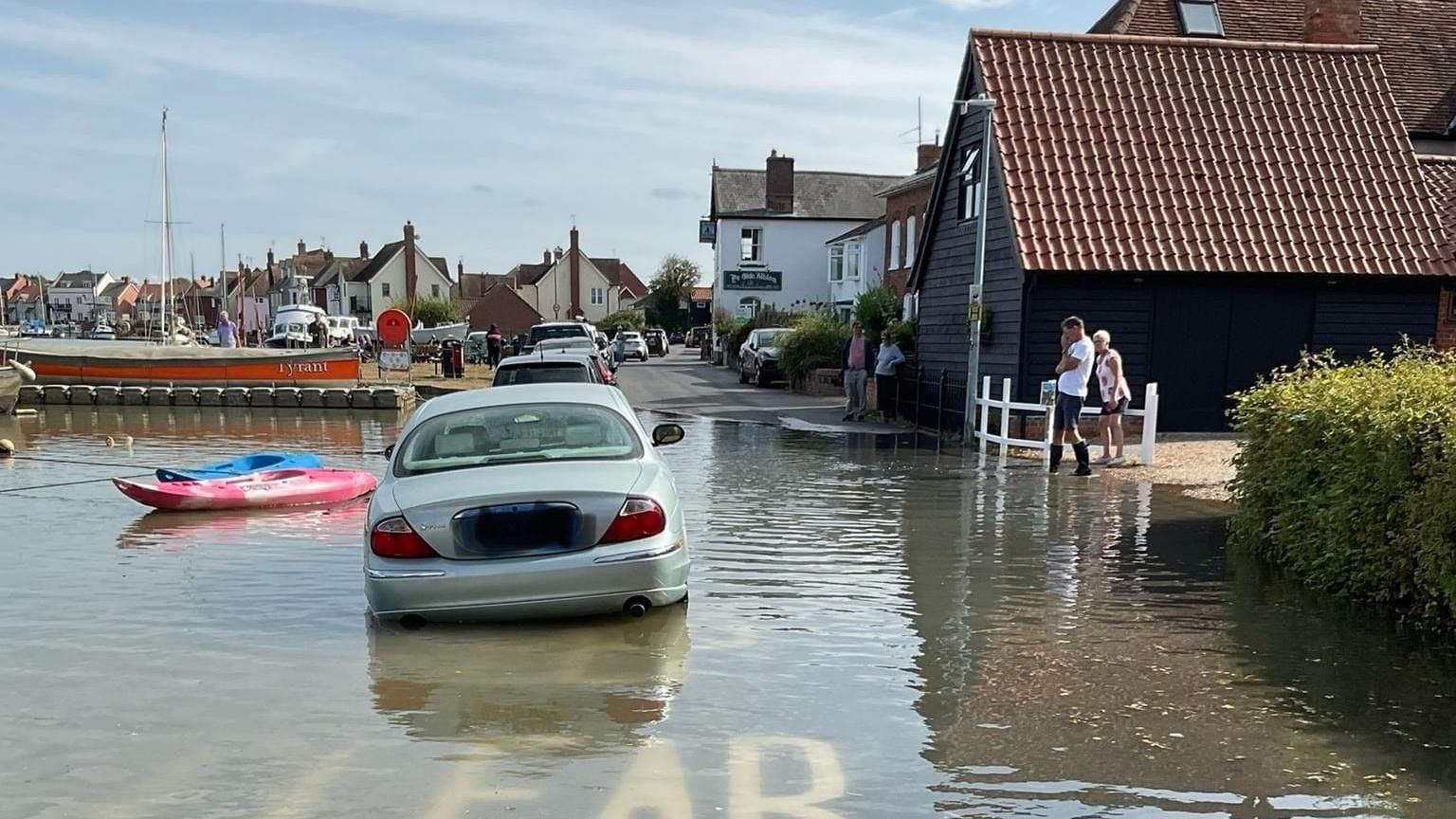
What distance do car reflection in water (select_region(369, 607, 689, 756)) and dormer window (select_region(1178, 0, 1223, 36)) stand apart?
23.6 m

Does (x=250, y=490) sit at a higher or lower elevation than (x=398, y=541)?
lower

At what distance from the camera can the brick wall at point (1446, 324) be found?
61.3ft

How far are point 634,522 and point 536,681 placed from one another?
109 centimetres

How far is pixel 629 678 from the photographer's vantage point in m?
6.20

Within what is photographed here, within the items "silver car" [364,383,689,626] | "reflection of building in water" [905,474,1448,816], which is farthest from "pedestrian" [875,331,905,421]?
"silver car" [364,383,689,626]

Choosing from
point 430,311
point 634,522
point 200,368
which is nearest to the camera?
point 634,522

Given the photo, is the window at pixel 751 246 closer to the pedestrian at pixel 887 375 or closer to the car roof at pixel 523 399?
the pedestrian at pixel 887 375

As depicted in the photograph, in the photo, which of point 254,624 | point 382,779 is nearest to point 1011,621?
point 382,779

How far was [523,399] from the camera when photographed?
26.5 ft

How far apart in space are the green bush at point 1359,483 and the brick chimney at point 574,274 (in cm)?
8564

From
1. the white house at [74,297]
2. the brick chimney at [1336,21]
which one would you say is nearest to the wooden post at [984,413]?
the brick chimney at [1336,21]

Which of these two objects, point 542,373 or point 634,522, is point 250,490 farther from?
point 634,522

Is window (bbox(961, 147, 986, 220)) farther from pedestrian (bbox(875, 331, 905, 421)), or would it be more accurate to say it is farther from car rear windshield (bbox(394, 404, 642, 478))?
car rear windshield (bbox(394, 404, 642, 478))

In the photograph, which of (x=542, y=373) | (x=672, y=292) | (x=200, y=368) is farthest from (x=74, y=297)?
(x=542, y=373)
